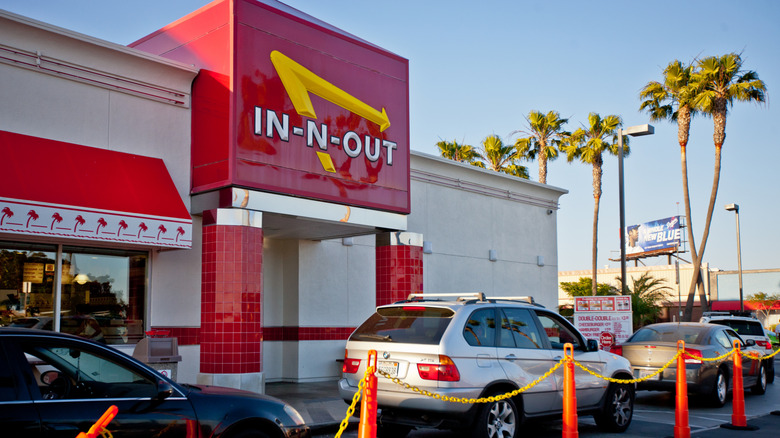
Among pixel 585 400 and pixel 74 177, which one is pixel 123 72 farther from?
pixel 585 400

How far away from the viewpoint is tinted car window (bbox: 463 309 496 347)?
8328mm

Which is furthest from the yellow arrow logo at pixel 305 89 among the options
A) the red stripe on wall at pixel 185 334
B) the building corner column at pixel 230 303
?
the red stripe on wall at pixel 185 334

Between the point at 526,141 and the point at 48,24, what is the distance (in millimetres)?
28888

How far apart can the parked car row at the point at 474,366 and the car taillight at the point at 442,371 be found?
1 centimetres

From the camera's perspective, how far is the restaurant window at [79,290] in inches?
430

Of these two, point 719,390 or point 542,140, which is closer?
point 719,390

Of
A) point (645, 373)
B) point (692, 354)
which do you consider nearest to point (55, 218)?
point (645, 373)

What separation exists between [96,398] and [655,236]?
208ft

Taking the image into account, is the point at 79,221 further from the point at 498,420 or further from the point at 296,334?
the point at 498,420

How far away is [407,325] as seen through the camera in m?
8.55

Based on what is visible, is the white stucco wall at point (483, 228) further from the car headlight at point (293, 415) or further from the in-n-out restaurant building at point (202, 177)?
the car headlight at point (293, 415)

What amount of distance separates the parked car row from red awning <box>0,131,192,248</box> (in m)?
4.13

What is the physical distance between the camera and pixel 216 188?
12141 millimetres

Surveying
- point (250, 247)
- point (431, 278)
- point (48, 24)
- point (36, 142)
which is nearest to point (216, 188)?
point (250, 247)
